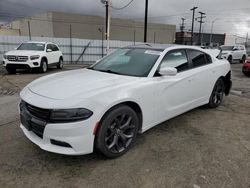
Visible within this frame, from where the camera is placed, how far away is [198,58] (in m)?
4.52

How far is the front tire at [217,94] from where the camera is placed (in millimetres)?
5026

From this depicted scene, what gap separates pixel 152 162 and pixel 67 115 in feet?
4.19

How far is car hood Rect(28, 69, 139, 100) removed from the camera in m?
2.68

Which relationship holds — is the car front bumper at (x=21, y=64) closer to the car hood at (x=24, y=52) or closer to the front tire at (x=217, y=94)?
the car hood at (x=24, y=52)

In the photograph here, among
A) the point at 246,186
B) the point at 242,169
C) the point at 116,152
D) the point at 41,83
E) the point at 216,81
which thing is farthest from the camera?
the point at 216,81

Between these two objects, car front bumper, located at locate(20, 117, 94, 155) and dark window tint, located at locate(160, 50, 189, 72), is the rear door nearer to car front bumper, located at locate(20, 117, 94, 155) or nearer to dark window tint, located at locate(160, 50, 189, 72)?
dark window tint, located at locate(160, 50, 189, 72)

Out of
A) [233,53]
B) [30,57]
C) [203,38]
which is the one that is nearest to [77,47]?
[30,57]

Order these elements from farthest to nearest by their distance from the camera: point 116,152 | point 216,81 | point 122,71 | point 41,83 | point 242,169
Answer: point 216,81
point 122,71
point 41,83
point 116,152
point 242,169

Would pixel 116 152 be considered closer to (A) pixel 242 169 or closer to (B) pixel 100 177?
(B) pixel 100 177

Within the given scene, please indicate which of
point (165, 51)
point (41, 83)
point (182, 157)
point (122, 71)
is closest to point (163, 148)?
point (182, 157)

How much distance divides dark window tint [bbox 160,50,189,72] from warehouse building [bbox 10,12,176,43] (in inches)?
1170

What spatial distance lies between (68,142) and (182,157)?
5.14 feet

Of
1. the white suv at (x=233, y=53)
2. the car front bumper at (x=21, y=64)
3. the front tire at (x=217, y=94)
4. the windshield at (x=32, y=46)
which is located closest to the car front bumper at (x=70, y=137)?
the front tire at (x=217, y=94)

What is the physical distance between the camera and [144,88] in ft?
10.4
